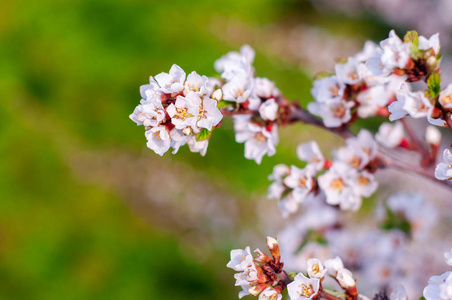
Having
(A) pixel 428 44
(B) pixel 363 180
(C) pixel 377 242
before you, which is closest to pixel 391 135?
(B) pixel 363 180

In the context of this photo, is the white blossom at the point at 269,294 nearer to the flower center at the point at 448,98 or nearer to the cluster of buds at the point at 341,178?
the cluster of buds at the point at 341,178

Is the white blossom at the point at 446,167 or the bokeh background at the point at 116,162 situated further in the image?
the bokeh background at the point at 116,162

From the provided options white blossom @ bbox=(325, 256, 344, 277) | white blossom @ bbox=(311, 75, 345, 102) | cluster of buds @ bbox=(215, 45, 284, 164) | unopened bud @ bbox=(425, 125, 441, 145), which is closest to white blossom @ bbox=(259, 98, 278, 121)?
cluster of buds @ bbox=(215, 45, 284, 164)

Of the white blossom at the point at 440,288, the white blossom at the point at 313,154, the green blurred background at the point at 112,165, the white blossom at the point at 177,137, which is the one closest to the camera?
the white blossom at the point at 440,288

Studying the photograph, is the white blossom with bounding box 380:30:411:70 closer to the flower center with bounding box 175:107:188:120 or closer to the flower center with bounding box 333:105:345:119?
the flower center with bounding box 333:105:345:119

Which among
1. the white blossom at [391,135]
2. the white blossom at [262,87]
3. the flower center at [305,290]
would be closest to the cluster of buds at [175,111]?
the white blossom at [262,87]

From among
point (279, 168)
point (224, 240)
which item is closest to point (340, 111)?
point (279, 168)

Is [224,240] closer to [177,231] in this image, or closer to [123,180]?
[177,231]
